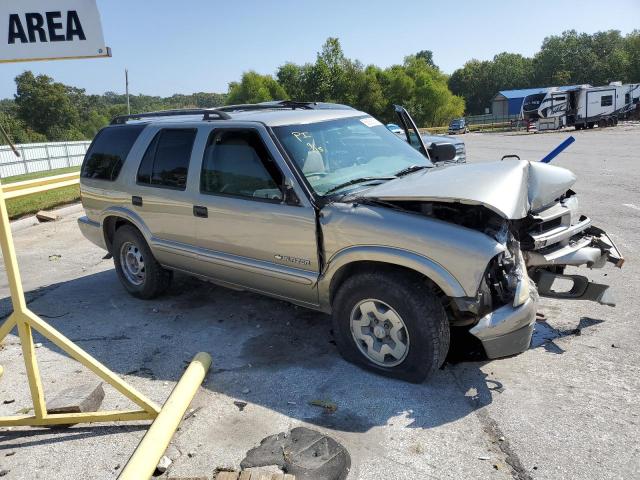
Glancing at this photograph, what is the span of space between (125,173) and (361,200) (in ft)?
9.52

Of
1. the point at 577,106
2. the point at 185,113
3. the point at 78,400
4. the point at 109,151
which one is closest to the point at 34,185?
the point at 109,151

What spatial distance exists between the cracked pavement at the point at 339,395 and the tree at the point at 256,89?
168ft

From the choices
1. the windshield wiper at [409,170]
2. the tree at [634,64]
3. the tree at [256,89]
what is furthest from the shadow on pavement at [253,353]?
the tree at [634,64]

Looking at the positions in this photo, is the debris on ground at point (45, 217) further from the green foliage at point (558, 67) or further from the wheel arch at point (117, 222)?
the green foliage at point (558, 67)

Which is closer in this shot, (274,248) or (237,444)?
(237,444)

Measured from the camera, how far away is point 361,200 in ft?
12.1

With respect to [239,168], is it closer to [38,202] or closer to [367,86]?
[38,202]

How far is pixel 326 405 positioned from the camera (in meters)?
3.42

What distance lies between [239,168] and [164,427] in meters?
2.17

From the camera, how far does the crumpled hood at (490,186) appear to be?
3283mm

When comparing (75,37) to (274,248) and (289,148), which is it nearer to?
(289,148)

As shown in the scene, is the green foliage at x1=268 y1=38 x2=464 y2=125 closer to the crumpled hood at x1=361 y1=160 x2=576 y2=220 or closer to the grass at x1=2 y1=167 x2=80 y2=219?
the grass at x1=2 y1=167 x2=80 y2=219

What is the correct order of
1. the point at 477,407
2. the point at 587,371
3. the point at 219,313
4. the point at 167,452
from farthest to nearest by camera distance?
the point at 219,313 < the point at 587,371 < the point at 477,407 < the point at 167,452

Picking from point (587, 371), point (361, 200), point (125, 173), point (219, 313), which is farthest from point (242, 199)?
point (587, 371)
